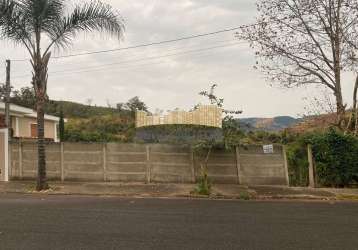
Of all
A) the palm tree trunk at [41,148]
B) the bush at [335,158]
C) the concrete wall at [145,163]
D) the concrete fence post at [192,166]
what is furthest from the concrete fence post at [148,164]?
the bush at [335,158]

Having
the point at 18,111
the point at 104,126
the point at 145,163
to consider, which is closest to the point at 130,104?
the point at 104,126

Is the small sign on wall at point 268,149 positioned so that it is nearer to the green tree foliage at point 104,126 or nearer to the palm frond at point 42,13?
the palm frond at point 42,13

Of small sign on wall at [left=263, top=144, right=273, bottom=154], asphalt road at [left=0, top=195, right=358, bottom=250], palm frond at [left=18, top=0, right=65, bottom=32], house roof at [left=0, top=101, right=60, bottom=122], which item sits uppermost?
palm frond at [left=18, top=0, right=65, bottom=32]

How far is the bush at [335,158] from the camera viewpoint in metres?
17.0

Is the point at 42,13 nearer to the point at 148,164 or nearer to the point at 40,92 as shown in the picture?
the point at 40,92

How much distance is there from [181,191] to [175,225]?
6995 mm

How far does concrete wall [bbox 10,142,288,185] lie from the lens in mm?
17578

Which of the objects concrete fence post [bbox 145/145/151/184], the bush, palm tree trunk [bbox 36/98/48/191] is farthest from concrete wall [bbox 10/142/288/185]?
palm tree trunk [bbox 36/98/48/191]

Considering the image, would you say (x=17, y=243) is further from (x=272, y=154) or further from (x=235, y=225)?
(x=272, y=154)

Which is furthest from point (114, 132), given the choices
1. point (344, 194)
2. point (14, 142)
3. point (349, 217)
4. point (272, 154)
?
point (349, 217)

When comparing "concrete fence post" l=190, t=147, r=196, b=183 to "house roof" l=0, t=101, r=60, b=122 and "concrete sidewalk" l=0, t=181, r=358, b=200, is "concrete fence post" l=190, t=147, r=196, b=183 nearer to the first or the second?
"concrete sidewalk" l=0, t=181, r=358, b=200

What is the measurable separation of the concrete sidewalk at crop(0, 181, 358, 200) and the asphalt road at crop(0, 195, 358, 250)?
216 cm

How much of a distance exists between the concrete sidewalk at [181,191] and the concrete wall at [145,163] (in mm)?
629

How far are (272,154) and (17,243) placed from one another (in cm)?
1199
